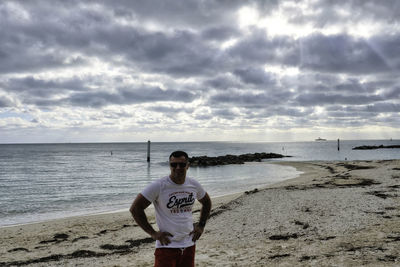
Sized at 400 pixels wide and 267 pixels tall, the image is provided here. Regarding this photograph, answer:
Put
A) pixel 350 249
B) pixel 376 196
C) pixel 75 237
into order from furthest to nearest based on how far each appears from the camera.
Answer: pixel 376 196
pixel 75 237
pixel 350 249

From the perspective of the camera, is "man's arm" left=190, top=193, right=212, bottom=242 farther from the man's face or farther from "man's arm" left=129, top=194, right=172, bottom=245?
the man's face

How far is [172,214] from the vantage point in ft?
13.3

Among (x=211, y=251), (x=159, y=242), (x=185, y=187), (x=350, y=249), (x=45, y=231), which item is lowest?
(x=45, y=231)

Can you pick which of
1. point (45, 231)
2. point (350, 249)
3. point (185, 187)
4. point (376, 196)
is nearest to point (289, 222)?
point (350, 249)

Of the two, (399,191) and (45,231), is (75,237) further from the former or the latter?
(399,191)

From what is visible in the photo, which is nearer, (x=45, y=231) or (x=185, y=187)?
(x=185, y=187)

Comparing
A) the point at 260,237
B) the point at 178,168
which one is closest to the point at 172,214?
the point at 178,168

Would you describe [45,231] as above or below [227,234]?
below

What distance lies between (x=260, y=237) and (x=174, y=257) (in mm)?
5780

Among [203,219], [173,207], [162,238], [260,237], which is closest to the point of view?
[162,238]

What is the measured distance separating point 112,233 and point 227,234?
4.57m

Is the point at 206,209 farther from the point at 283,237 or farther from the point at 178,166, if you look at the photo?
the point at 283,237

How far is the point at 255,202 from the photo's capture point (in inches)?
545

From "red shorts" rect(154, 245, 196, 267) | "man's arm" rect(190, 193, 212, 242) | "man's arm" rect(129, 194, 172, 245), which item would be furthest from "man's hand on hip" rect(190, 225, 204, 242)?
"man's arm" rect(129, 194, 172, 245)
